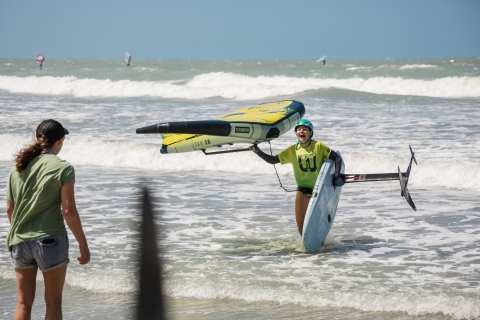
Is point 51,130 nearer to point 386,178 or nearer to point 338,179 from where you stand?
point 338,179

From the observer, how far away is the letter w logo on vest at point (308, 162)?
23.1 ft

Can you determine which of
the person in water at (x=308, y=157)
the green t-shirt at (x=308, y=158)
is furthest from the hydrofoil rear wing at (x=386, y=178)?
the green t-shirt at (x=308, y=158)

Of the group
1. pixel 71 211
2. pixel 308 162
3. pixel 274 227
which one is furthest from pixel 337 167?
pixel 71 211

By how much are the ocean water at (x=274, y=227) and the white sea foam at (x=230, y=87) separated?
396 inches

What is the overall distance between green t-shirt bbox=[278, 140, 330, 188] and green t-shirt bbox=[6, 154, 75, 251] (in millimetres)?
3642

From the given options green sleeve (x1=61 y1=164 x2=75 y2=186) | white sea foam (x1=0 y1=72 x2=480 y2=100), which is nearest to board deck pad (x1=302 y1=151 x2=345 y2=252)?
green sleeve (x1=61 y1=164 x2=75 y2=186)

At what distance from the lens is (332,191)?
7.22 meters

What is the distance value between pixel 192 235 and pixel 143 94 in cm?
2520

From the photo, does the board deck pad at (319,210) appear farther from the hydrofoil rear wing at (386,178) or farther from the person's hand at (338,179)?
the hydrofoil rear wing at (386,178)

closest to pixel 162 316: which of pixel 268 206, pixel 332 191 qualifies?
pixel 332 191

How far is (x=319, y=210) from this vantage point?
7000mm

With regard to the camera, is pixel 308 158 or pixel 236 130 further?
pixel 236 130

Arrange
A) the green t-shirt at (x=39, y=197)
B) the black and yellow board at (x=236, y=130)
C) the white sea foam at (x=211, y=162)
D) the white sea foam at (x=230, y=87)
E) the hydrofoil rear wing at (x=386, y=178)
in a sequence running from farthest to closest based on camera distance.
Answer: the white sea foam at (x=230, y=87) < the white sea foam at (x=211, y=162) < the black and yellow board at (x=236, y=130) < the hydrofoil rear wing at (x=386, y=178) < the green t-shirt at (x=39, y=197)

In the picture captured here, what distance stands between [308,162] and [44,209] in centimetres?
383
